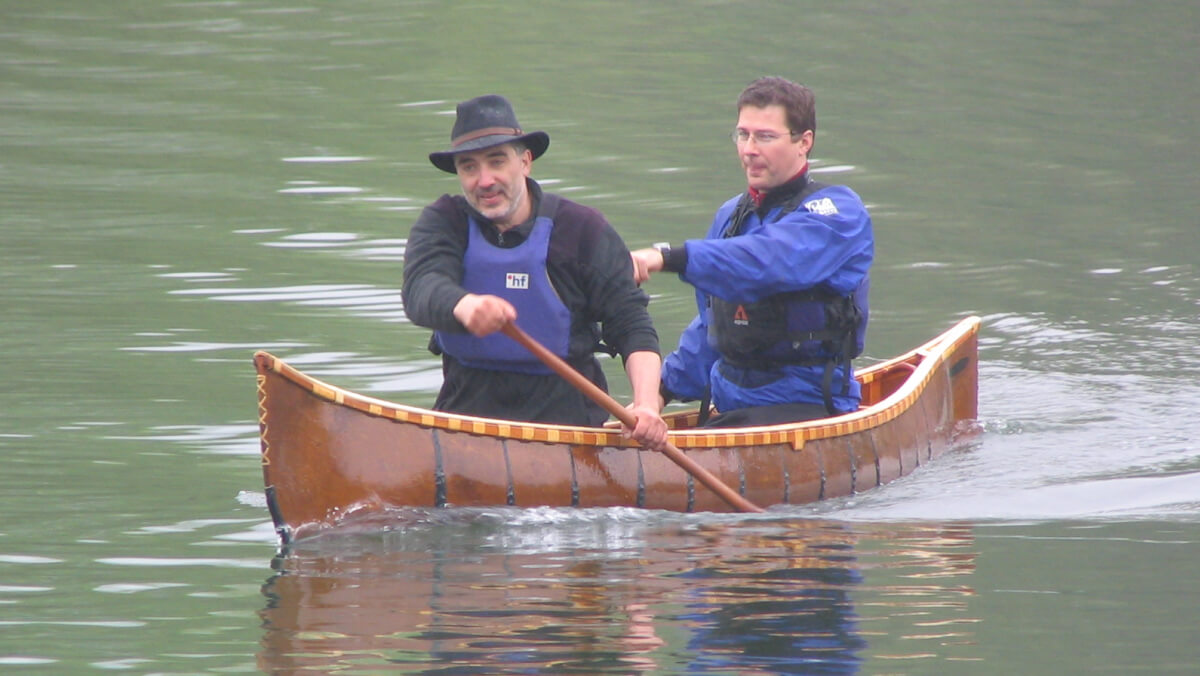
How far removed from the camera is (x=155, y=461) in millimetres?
7703

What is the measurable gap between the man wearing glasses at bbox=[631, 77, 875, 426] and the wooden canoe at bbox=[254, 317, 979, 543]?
0.87 ft

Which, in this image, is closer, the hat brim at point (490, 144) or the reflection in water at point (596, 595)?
the reflection in water at point (596, 595)

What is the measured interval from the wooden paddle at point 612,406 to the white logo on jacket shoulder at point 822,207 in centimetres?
113

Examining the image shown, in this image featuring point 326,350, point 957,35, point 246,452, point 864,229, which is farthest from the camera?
point 957,35

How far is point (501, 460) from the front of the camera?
6.52 metres

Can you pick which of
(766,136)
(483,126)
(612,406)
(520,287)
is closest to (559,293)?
(520,287)

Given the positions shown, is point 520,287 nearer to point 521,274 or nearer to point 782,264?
point 521,274

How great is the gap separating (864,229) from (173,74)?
13.4m

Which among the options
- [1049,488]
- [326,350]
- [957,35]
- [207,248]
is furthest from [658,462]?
[957,35]

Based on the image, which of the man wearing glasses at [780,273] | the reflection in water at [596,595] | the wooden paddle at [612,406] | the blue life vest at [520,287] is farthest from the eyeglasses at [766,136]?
the reflection in water at [596,595]

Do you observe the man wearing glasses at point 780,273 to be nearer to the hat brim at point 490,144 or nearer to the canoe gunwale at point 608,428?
the canoe gunwale at point 608,428

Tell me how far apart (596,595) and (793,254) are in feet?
6.30

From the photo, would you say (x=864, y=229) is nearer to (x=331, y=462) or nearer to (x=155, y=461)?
(x=331, y=462)

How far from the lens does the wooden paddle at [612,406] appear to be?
6.26 m
